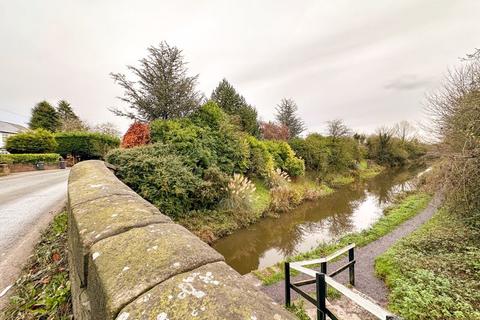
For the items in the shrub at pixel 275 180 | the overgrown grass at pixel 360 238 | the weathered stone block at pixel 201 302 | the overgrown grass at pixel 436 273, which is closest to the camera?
the weathered stone block at pixel 201 302

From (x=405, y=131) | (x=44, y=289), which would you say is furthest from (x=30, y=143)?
(x=405, y=131)

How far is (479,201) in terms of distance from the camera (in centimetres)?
612

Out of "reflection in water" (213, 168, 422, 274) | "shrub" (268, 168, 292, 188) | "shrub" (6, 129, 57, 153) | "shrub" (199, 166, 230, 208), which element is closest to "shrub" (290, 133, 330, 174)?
"reflection in water" (213, 168, 422, 274)

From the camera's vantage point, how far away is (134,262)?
0.97m

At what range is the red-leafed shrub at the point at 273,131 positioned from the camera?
2773 centimetres

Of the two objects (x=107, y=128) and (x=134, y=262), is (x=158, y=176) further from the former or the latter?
(x=107, y=128)

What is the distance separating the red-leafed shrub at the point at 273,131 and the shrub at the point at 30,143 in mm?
20734

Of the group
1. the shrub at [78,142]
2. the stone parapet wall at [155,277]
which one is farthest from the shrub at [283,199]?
the shrub at [78,142]

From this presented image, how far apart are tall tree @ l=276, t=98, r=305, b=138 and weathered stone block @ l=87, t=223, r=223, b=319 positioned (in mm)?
33502

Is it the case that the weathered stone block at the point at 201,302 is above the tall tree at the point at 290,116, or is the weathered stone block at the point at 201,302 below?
below

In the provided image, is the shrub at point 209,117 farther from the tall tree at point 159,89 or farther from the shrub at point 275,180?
the shrub at point 275,180

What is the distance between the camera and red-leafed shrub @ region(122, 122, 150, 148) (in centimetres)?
945

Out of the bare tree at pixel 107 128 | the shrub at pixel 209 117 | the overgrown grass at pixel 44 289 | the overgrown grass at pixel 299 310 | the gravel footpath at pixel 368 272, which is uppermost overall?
the bare tree at pixel 107 128

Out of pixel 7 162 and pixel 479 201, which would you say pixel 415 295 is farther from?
pixel 7 162
